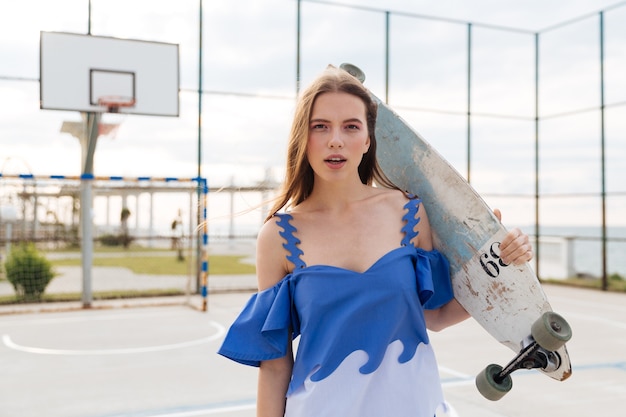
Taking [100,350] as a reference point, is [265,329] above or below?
above

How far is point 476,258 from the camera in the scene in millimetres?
1656

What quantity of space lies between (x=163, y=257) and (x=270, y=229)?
21297 mm

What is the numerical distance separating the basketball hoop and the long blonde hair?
358 inches

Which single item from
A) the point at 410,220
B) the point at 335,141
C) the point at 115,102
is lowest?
the point at 410,220

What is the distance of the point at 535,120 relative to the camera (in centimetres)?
1263

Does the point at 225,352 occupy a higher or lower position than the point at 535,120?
lower

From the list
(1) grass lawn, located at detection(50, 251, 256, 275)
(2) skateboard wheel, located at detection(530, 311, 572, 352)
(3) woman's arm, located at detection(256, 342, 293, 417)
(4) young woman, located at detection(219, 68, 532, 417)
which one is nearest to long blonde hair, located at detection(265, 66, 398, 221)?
(4) young woman, located at detection(219, 68, 532, 417)

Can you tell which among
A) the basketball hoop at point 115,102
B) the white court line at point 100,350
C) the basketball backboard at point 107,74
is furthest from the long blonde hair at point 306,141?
the basketball hoop at point 115,102

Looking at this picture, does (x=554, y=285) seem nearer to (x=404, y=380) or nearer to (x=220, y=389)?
(x=220, y=389)

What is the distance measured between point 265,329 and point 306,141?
43 cm

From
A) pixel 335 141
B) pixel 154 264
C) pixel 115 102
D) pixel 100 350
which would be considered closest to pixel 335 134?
pixel 335 141

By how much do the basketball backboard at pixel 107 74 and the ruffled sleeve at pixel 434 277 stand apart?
29.7ft

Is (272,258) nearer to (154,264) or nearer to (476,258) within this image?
(476,258)

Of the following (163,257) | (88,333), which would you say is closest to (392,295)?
(88,333)
